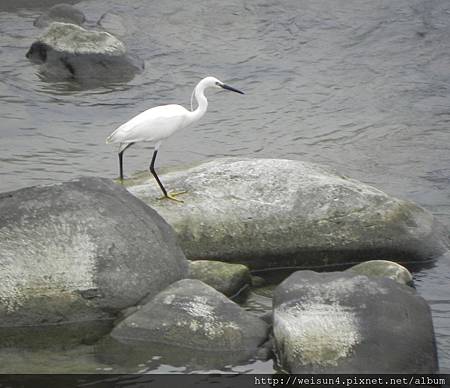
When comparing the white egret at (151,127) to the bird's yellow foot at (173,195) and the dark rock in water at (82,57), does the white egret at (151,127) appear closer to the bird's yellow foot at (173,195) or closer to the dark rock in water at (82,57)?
the bird's yellow foot at (173,195)

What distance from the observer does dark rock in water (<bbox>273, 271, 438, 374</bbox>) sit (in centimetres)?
575

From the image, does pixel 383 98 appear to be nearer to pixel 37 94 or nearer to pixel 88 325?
pixel 37 94

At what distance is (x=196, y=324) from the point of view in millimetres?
6215

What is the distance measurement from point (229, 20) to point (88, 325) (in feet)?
35.0

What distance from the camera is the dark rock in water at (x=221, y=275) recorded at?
707 centimetres

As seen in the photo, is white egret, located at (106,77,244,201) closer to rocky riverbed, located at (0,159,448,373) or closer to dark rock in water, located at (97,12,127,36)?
rocky riverbed, located at (0,159,448,373)

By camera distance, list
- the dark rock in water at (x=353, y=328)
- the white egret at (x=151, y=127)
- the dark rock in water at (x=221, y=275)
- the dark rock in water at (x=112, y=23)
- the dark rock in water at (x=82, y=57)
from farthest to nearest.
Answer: the dark rock in water at (x=112, y=23) → the dark rock in water at (x=82, y=57) → the white egret at (x=151, y=127) → the dark rock in water at (x=221, y=275) → the dark rock in water at (x=353, y=328)

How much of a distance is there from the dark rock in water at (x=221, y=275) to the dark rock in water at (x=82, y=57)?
6986 millimetres

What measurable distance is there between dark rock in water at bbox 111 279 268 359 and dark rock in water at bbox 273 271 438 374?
24cm

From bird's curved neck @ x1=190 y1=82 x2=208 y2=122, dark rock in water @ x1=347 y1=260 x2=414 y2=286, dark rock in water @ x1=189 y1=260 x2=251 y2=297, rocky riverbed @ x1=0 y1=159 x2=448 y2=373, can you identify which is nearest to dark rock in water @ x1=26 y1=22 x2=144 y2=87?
bird's curved neck @ x1=190 y1=82 x2=208 y2=122

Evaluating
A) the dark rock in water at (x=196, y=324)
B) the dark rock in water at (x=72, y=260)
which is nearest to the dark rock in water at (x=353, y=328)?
the dark rock in water at (x=196, y=324)

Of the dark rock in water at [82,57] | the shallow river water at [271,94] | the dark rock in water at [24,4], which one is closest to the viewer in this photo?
the shallow river water at [271,94]

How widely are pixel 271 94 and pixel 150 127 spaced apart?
15.3ft

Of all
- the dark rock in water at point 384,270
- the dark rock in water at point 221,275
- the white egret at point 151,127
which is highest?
the white egret at point 151,127
